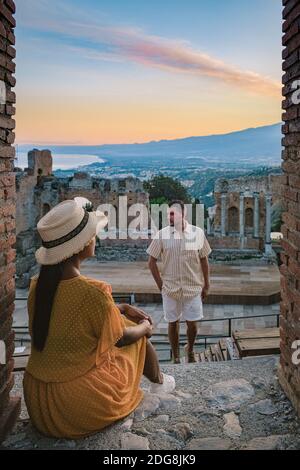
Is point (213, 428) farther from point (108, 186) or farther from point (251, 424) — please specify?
point (108, 186)

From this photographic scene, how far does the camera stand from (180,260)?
21.0 ft

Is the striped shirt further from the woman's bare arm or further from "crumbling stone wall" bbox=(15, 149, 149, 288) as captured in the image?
"crumbling stone wall" bbox=(15, 149, 149, 288)

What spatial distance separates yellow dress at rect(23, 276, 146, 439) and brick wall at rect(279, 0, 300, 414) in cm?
151

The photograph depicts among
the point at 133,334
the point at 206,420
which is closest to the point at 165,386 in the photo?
the point at 206,420

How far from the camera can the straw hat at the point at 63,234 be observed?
380 centimetres

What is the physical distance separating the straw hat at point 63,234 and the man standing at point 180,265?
2665mm

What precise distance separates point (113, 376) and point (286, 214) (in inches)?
79.4

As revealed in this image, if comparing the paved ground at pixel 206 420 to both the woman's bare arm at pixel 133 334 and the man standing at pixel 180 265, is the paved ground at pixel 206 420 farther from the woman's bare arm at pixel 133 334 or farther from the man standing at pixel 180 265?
the man standing at pixel 180 265

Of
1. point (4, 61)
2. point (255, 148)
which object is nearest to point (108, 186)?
point (4, 61)

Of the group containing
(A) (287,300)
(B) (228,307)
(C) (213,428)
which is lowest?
(B) (228,307)

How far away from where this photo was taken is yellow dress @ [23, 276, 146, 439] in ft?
12.3

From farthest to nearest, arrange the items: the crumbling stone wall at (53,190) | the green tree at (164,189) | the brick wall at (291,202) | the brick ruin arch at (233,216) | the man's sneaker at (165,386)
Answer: the green tree at (164,189) → the brick ruin arch at (233,216) → the crumbling stone wall at (53,190) → the man's sneaker at (165,386) → the brick wall at (291,202)

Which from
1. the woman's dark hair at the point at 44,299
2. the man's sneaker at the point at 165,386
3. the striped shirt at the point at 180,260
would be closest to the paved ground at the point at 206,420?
the man's sneaker at the point at 165,386

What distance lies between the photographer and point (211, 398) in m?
4.82
